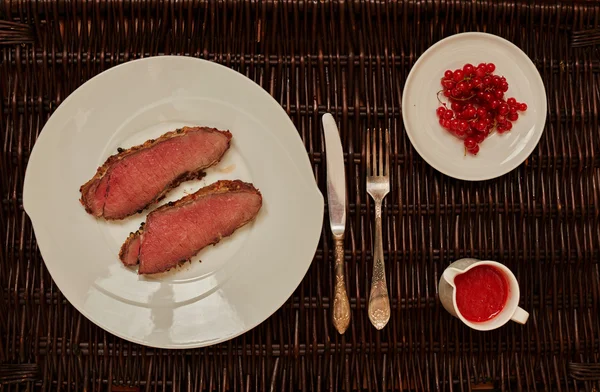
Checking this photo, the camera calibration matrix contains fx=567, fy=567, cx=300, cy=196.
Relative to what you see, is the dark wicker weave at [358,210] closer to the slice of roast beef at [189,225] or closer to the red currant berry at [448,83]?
the red currant berry at [448,83]

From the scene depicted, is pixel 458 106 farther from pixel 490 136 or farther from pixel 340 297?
pixel 340 297

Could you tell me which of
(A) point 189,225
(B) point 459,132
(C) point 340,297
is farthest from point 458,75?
(A) point 189,225

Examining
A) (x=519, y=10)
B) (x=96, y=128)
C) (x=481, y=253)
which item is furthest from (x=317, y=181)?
(x=519, y=10)

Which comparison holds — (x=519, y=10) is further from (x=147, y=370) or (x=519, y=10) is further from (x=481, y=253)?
(x=147, y=370)

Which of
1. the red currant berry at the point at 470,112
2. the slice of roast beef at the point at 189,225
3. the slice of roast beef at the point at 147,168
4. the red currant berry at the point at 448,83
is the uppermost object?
the red currant berry at the point at 448,83

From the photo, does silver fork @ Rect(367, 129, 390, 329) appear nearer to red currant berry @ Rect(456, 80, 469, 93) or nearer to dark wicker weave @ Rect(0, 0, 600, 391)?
dark wicker weave @ Rect(0, 0, 600, 391)

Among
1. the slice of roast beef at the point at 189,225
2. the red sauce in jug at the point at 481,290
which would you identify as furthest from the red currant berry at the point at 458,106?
the slice of roast beef at the point at 189,225
